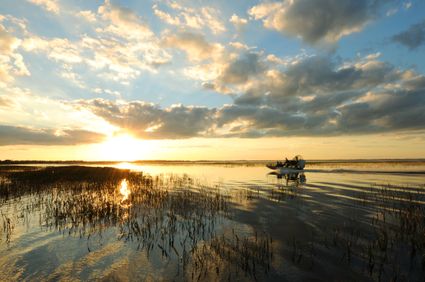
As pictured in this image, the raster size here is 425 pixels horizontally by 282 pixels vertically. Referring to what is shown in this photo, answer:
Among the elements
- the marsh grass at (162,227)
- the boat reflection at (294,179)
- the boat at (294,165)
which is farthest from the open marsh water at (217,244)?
the boat at (294,165)

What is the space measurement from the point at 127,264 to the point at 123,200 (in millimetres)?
13823

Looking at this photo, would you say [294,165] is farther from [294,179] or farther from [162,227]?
[162,227]

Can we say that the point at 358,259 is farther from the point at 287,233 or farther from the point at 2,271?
the point at 2,271

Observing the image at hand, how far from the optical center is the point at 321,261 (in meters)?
9.27

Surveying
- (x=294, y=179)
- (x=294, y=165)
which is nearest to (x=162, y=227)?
(x=294, y=179)

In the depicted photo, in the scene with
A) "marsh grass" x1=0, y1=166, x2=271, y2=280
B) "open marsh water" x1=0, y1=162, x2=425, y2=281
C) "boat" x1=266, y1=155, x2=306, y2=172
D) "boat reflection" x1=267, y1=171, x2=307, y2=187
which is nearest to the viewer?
"open marsh water" x1=0, y1=162, x2=425, y2=281

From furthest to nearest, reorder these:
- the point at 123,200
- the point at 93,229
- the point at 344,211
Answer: the point at 123,200, the point at 344,211, the point at 93,229

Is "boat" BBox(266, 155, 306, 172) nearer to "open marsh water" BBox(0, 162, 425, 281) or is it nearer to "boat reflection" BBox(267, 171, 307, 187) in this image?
"boat reflection" BBox(267, 171, 307, 187)

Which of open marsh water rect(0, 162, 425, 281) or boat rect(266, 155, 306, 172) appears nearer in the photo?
open marsh water rect(0, 162, 425, 281)

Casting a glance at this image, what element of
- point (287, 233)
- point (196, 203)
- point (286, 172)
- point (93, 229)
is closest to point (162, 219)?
point (93, 229)

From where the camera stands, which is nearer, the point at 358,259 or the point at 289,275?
the point at 289,275

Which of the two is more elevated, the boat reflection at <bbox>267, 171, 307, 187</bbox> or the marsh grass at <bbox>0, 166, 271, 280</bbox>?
the boat reflection at <bbox>267, 171, 307, 187</bbox>

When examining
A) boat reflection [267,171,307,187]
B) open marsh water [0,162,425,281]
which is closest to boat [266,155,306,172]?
boat reflection [267,171,307,187]

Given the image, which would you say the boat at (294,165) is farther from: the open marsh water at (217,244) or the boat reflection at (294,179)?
the open marsh water at (217,244)
